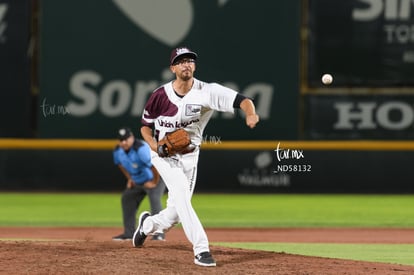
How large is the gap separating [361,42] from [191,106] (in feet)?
34.6

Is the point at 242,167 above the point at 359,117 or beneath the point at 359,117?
beneath

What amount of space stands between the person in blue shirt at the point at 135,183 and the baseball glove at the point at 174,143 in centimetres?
356

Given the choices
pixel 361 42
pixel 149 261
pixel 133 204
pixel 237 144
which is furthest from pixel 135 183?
pixel 361 42

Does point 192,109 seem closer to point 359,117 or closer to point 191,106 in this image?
point 191,106

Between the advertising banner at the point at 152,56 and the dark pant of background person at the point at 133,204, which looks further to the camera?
the advertising banner at the point at 152,56

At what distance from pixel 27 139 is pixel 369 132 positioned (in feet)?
21.4

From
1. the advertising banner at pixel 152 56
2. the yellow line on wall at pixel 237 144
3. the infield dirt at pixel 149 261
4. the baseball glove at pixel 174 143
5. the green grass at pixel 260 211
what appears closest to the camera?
the infield dirt at pixel 149 261

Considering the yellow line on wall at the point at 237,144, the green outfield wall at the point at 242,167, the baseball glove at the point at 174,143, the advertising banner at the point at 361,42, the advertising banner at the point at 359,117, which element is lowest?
the green outfield wall at the point at 242,167

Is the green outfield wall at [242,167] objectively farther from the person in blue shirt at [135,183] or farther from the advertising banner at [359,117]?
the person in blue shirt at [135,183]

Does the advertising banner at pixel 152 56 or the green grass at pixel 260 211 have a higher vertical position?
the advertising banner at pixel 152 56

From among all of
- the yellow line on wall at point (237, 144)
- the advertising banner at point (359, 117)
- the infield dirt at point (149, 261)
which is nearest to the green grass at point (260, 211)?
the yellow line on wall at point (237, 144)

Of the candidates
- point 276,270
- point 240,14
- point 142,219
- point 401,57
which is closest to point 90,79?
point 240,14

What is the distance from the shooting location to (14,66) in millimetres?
18438

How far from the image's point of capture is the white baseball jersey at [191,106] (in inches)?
327
